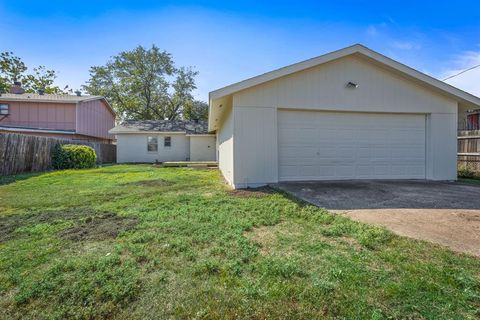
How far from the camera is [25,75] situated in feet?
98.4

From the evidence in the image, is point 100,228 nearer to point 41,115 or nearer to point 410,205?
point 410,205

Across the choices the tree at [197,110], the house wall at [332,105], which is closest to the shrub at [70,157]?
the house wall at [332,105]

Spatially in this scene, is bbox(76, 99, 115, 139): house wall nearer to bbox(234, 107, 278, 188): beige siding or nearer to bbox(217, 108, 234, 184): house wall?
bbox(217, 108, 234, 184): house wall

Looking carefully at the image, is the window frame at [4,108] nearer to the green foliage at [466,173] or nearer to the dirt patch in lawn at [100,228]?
the dirt patch in lawn at [100,228]

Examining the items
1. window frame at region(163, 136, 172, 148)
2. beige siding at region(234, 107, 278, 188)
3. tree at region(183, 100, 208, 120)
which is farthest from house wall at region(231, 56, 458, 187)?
tree at region(183, 100, 208, 120)

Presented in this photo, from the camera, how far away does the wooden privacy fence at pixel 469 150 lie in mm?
9414

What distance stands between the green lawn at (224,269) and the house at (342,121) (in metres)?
3.25

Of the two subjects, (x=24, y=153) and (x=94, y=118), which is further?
(x=94, y=118)

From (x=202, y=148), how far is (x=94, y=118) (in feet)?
35.7

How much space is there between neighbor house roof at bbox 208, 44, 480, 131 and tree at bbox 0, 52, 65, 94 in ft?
105

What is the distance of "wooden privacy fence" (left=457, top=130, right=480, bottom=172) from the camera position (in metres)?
9.41

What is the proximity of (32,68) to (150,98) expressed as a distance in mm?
15123

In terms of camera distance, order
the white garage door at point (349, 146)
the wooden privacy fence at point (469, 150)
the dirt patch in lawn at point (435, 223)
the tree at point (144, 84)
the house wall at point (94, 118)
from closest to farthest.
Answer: the dirt patch in lawn at point (435, 223) < the white garage door at point (349, 146) < the wooden privacy fence at point (469, 150) < the house wall at point (94, 118) < the tree at point (144, 84)

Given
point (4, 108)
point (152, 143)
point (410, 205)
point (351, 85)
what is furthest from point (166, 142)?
point (410, 205)
